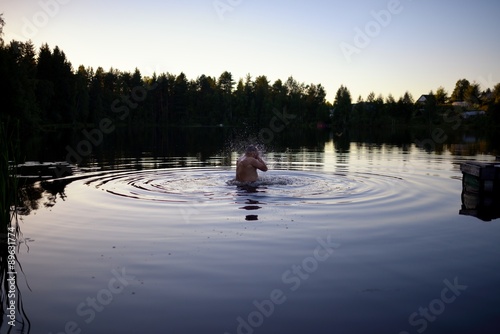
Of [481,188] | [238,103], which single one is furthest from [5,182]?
[238,103]

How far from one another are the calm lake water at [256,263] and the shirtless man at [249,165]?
1354mm

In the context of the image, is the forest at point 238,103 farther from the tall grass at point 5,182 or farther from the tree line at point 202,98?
the tall grass at point 5,182

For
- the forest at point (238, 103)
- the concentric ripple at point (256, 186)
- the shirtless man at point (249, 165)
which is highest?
the forest at point (238, 103)

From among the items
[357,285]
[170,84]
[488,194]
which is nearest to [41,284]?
[357,285]

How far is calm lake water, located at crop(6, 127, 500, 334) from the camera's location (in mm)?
6605

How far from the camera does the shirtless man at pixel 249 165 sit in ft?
60.8

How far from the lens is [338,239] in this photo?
429 inches

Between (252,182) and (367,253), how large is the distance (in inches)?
389

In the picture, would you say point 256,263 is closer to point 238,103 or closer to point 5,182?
point 5,182

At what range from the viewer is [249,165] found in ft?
61.5

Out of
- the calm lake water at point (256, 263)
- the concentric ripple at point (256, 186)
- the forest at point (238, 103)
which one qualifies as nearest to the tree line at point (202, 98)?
the forest at point (238, 103)

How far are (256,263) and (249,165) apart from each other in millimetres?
9896

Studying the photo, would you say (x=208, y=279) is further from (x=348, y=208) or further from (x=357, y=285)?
(x=348, y=208)

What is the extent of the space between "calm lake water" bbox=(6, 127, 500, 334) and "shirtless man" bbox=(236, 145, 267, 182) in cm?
135
